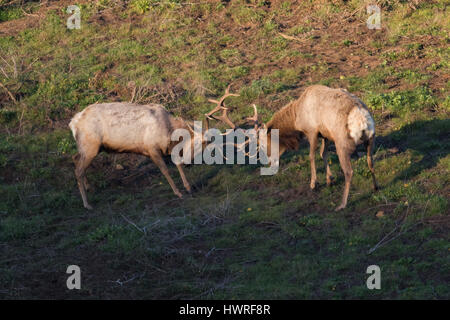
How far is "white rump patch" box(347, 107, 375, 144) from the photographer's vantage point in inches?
357

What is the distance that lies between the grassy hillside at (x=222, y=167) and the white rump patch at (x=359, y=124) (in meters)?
1.04

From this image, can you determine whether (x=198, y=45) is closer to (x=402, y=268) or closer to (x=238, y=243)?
(x=238, y=243)

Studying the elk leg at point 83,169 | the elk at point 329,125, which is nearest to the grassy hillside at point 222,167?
the elk leg at point 83,169

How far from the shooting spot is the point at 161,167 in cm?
1044

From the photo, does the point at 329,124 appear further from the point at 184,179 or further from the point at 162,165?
the point at 162,165

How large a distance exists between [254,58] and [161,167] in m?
5.56

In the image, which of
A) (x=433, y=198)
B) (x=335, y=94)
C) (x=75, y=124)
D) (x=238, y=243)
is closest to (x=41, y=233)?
(x=75, y=124)

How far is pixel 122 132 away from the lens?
10.2 meters

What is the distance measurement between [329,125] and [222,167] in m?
2.40

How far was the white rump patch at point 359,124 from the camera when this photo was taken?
29.8 ft

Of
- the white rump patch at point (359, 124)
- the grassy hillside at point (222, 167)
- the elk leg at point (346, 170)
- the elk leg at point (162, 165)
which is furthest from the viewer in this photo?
the elk leg at point (162, 165)

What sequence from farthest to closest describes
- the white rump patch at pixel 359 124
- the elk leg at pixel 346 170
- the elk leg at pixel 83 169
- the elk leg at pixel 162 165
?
1. the elk leg at pixel 162 165
2. the elk leg at pixel 83 169
3. the elk leg at pixel 346 170
4. the white rump patch at pixel 359 124

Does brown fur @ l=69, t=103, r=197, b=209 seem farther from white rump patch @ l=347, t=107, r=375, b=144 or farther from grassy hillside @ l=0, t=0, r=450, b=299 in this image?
white rump patch @ l=347, t=107, r=375, b=144

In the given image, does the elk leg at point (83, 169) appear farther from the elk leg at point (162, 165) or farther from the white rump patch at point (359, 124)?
the white rump patch at point (359, 124)
